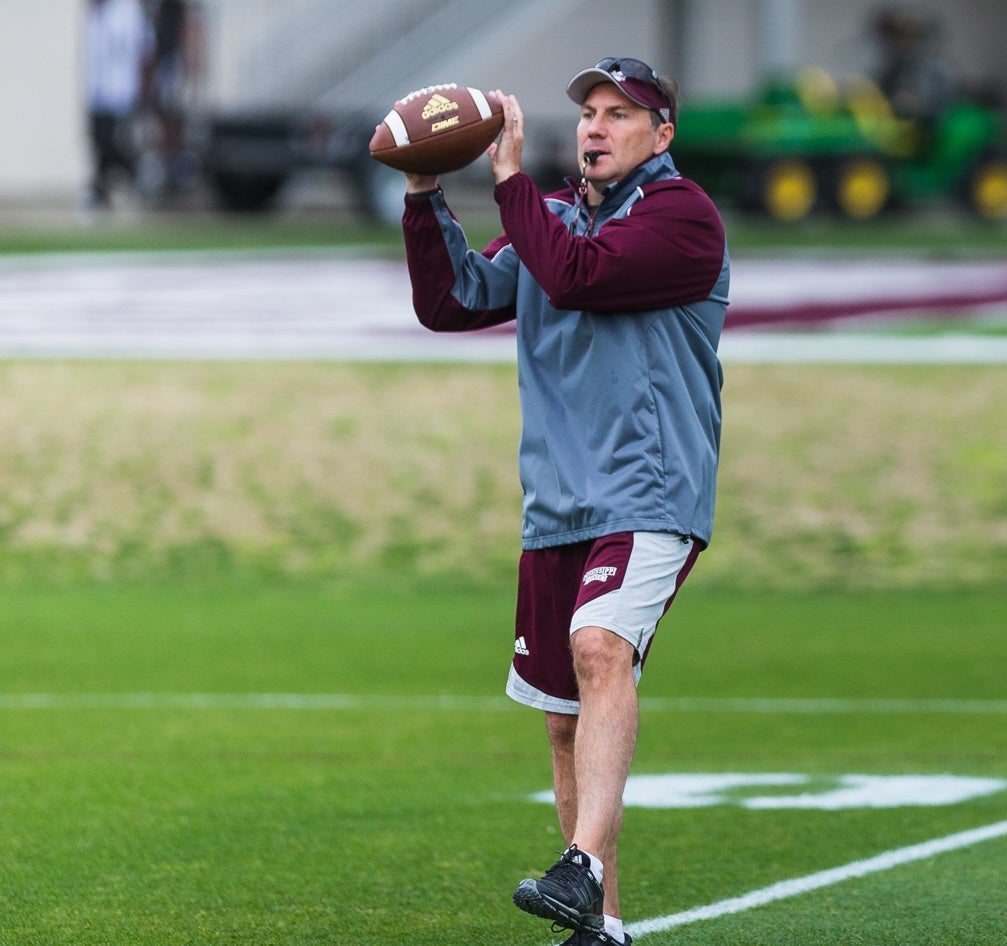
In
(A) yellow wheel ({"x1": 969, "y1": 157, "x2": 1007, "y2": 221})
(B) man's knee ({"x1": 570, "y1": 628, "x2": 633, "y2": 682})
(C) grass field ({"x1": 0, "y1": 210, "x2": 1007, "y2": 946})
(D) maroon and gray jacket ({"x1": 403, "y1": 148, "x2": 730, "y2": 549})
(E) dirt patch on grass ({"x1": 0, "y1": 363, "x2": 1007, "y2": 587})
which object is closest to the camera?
(B) man's knee ({"x1": 570, "y1": 628, "x2": 633, "y2": 682})

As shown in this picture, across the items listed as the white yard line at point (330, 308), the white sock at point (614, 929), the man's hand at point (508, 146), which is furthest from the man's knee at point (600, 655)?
the white yard line at point (330, 308)

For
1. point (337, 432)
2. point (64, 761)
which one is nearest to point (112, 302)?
point (337, 432)

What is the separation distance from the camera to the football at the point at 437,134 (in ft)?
15.9

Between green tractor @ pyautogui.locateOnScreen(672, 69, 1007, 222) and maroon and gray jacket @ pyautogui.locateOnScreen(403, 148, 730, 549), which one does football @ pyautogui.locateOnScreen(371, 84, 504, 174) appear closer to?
maroon and gray jacket @ pyautogui.locateOnScreen(403, 148, 730, 549)

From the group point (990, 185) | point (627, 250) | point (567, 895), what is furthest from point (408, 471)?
point (990, 185)

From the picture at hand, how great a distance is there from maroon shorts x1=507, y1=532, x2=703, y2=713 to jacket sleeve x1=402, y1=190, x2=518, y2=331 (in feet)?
2.03

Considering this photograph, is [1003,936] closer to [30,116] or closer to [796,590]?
[796,590]

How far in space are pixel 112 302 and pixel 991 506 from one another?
26.8 feet

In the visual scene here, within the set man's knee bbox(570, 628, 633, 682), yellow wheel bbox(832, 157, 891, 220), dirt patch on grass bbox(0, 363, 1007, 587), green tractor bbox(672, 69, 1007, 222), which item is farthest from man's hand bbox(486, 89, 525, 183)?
yellow wheel bbox(832, 157, 891, 220)

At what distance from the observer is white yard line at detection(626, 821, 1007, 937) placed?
5.14 meters

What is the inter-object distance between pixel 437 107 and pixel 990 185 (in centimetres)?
2362

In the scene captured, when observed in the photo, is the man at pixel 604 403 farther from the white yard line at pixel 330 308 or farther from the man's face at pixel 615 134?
the white yard line at pixel 330 308

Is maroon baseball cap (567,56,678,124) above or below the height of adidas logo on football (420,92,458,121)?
above

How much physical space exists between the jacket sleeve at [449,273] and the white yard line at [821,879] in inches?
61.0
